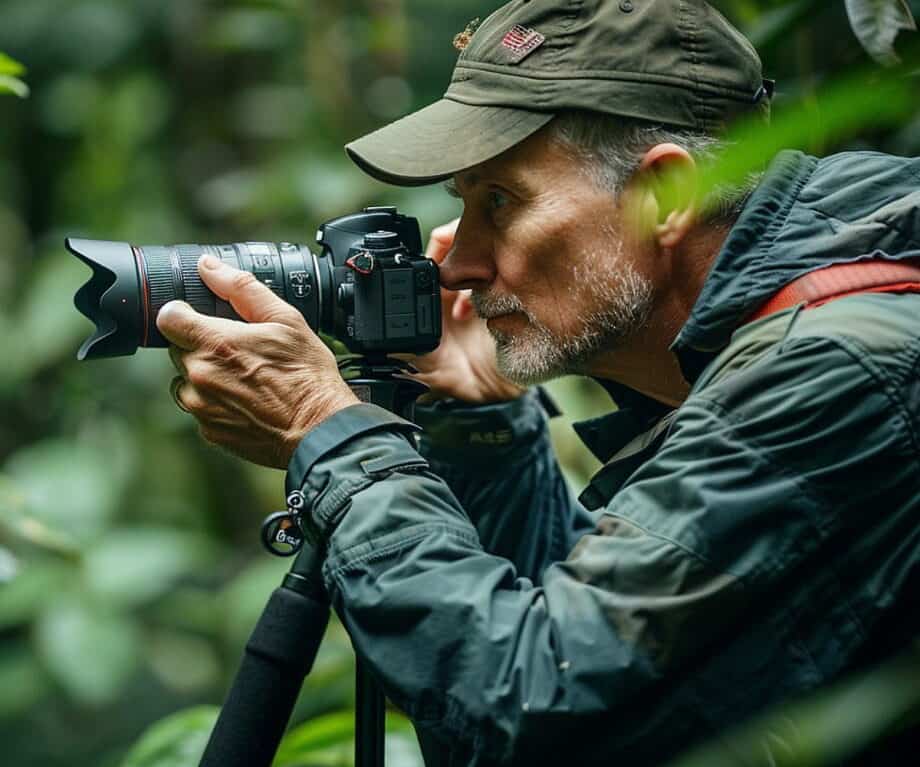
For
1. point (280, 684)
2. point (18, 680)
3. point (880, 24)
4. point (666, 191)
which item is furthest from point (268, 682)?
point (18, 680)

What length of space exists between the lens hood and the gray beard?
435 millimetres

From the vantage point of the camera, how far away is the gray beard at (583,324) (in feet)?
5.37

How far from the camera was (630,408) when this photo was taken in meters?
1.85

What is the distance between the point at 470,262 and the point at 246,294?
12.2 inches

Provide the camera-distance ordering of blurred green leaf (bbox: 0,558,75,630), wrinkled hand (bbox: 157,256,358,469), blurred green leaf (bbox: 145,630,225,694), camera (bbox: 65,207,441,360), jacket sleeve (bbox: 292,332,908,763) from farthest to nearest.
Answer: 1. blurred green leaf (bbox: 145,630,225,694)
2. blurred green leaf (bbox: 0,558,75,630)
3. camera (bbox: 65,207,441,360)
4. wrinkled hand (bbox: 157,256,358,469)
5. jacket sleeve (bbox: 292,332,908,763)

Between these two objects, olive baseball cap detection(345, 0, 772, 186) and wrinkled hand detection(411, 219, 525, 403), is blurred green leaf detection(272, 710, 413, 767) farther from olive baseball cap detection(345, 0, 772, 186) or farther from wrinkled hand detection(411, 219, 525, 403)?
olive baseball cap detection(345, 0, 772, 186)

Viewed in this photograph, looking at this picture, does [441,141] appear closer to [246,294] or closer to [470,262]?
[470,262]

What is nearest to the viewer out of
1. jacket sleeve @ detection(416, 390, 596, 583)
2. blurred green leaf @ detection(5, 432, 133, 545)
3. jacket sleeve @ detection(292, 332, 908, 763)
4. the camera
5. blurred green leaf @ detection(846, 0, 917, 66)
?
blurred green leaf @ detection(846, 0, 917, 66)

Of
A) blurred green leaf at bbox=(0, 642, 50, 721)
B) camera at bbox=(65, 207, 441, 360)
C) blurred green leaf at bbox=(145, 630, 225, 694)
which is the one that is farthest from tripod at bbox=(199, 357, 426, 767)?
blurred green leaf at bbox=(145, 630, 225, 694)

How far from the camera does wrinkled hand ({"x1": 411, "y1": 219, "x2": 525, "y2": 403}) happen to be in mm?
1982

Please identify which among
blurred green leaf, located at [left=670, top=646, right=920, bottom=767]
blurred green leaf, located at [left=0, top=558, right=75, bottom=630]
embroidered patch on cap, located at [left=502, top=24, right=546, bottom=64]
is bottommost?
blurred green leaf, located at [left=0, top=558, right=75, bottom=630]

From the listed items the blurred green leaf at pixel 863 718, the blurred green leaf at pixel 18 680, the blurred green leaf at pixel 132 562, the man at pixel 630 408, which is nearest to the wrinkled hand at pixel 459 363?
the man at pixel 630 408

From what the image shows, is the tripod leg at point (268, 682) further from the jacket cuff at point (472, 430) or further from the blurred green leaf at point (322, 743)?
the jacket cuff at point (472, 430)

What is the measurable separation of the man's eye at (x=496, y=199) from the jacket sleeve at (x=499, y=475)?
1.27ft
